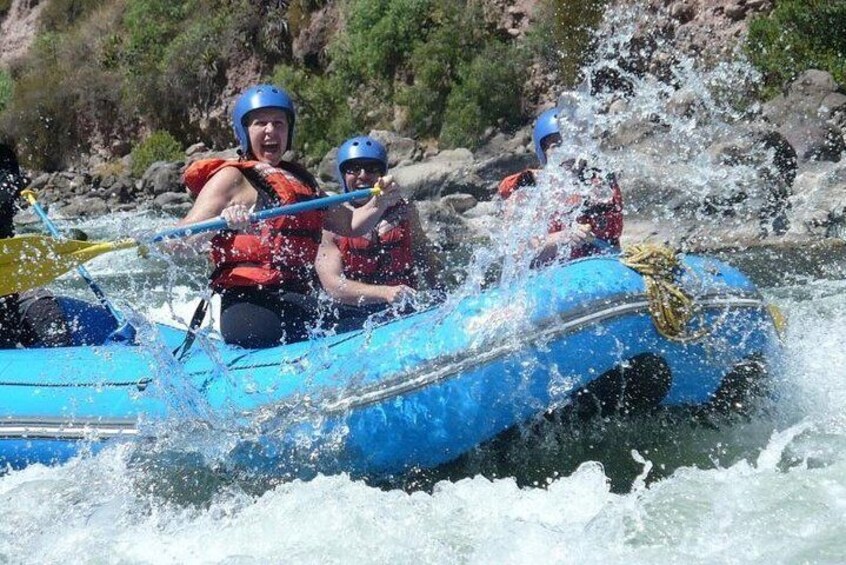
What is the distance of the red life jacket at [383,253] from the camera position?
4.66 m

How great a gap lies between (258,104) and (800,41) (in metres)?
10.0

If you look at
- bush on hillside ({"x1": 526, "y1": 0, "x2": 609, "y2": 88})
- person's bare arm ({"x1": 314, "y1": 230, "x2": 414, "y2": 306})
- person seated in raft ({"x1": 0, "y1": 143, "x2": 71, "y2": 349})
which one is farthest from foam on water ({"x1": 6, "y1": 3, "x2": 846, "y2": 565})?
bush on hillside ({"x1": 526, "y1": 0, "x2": 609, "y2": 88})

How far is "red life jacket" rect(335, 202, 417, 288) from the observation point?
15.3ft

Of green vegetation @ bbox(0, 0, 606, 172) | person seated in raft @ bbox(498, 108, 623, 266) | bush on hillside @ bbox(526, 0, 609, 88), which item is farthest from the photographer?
green vegetation @ bbox(0, 0, 606, 172)

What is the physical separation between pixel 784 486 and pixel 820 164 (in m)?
7.39

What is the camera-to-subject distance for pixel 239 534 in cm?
333

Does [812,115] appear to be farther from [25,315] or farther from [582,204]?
[25,315]

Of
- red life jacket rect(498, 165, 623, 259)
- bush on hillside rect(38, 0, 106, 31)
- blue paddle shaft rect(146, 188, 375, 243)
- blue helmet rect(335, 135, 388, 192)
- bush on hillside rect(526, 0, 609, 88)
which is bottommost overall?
red life jacket rect(498, 165, 623, 259)

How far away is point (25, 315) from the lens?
457cm

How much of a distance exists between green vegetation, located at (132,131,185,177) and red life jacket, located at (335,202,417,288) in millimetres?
18378

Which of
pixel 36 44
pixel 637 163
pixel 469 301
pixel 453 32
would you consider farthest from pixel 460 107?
pixel 36 44

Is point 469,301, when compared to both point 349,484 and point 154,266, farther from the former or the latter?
point 154,266

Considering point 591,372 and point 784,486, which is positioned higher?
point 591,372

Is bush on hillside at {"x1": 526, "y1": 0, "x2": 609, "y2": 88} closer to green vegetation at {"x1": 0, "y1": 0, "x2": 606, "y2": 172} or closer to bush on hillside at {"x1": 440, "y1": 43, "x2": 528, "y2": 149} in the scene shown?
green vegetation at {"x1": 0, "y1": 0, "x2": 606, "y2": 172}
